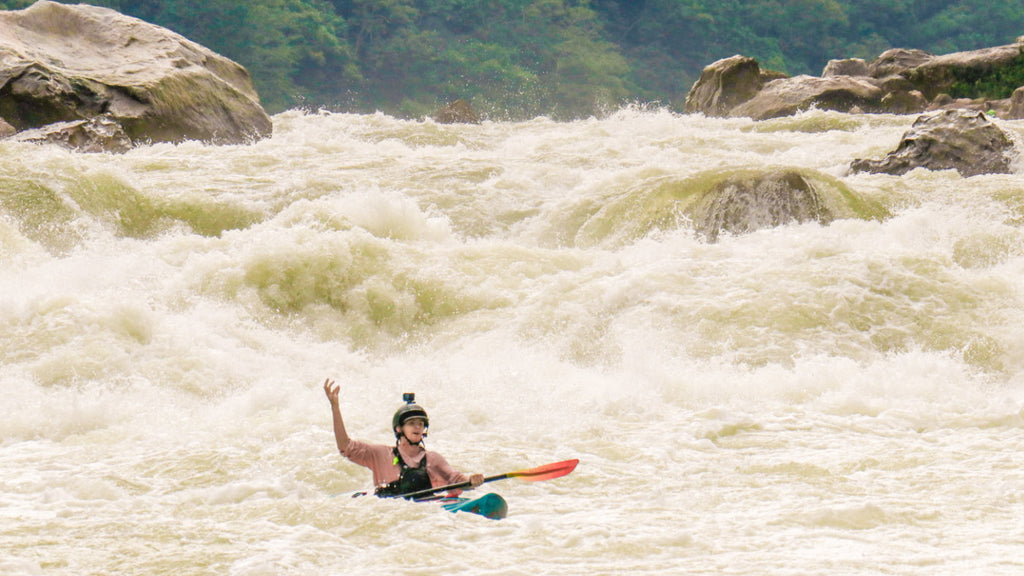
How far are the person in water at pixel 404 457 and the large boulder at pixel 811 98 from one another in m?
11.9

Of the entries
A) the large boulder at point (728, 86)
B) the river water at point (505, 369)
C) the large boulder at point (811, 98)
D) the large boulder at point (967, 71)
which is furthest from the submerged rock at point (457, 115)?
the river water at point (505, 369)

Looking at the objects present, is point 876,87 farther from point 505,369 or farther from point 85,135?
point 505,369

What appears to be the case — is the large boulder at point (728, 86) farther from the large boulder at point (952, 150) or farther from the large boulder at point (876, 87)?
the large boulder at point (952, 150)

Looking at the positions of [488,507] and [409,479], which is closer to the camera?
[488,507]

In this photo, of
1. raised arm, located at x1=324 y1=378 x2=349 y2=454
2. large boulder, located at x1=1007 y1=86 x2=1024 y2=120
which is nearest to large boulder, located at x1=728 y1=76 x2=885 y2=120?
large boulder, located at x1=1007 y1=86 x2=1024 y2=120

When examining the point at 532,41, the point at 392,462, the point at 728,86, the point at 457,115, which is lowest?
the point at 392,462

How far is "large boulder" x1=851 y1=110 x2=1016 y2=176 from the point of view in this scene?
838cm

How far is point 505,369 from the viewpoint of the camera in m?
5.02

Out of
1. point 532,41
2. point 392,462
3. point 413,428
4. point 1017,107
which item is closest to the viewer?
point 413,428

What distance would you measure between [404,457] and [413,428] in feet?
0.34

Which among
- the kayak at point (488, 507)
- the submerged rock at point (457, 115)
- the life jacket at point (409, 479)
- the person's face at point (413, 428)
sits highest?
the submerged rock at point (457, 115)

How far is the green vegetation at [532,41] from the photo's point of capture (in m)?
29.6

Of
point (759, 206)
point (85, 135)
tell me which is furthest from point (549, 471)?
point (85, 135)

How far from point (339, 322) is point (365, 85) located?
27257mm
